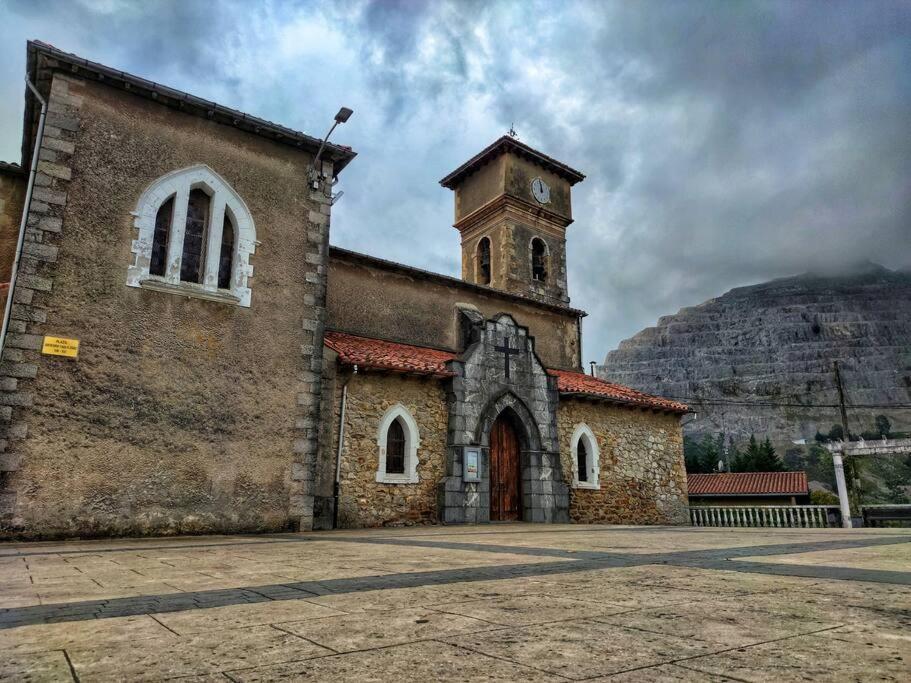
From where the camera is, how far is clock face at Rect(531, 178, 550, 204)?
24578 mm

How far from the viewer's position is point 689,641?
243 centimetres

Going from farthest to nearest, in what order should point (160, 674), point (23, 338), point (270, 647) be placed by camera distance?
point (23, 338) < point (270, 647) < point (160, 674)

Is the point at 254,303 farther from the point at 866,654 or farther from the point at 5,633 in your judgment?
the point at 866,654

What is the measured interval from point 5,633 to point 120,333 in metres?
8.52

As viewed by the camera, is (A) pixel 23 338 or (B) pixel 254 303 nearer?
(A) pixel 23 338

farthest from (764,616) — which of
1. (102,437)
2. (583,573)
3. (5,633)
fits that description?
(102,437)

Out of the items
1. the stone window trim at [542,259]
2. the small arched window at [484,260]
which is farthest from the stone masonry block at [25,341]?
the stone window trim at [542,259]

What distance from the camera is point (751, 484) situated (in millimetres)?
34719

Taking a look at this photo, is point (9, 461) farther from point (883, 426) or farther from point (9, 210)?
point (883, 426)

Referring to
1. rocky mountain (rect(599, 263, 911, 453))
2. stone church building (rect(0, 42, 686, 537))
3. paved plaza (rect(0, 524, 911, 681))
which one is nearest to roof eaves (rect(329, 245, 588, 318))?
stone church building (rect(0, 42, 686, 537))

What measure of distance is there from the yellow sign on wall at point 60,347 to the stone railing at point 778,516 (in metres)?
17.5

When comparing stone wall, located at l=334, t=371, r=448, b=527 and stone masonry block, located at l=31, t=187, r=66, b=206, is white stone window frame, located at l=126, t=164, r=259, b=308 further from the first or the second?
stone wall, located at l=334, t=371, r=448, b=527

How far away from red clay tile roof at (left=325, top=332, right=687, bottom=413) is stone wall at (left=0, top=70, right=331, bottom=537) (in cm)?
133

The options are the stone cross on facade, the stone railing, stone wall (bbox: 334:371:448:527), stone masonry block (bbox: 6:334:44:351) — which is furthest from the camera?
the stone railing
